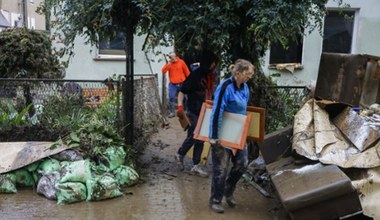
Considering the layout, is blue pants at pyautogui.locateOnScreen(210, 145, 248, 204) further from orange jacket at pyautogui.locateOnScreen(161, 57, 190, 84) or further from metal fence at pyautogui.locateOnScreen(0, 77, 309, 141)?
orange jacket at pyautogui.locateOnScreen(161, 57, 190, 84)

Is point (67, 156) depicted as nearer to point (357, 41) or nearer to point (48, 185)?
point (48, 185)

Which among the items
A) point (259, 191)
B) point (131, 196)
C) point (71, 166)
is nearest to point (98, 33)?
point (71, 166)

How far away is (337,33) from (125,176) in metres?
8.62

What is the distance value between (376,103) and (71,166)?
12.3ft

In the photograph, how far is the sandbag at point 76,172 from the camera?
4895 millimetres

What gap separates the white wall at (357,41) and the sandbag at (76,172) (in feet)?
24.6

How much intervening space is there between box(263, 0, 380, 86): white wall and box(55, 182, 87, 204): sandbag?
7.67 m

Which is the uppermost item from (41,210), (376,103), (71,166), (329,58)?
(329,58)

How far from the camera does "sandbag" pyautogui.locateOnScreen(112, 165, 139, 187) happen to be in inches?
209

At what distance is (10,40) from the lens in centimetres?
765

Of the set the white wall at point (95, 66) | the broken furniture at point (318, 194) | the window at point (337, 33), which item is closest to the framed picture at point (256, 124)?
the broken furniture at point (318, 194)

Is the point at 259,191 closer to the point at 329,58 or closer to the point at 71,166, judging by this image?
the point at 329,58

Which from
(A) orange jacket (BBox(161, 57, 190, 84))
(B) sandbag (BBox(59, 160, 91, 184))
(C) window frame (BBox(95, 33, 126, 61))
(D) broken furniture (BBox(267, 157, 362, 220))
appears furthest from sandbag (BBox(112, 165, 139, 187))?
(C) window frame (BBox(95, 33, 126, 61))

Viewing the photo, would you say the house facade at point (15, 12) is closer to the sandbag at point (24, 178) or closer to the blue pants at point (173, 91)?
the blue pants at point (173, 91)
